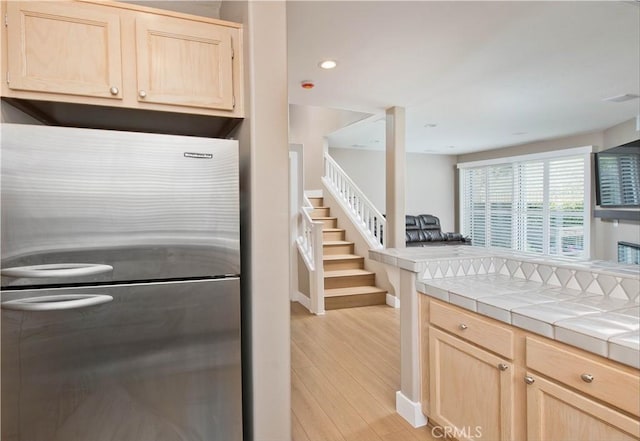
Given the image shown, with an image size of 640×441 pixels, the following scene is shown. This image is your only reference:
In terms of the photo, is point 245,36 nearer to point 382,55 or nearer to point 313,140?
point 382,55

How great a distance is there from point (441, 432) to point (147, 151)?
79.7 inches

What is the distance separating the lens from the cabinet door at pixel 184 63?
153 centimetres

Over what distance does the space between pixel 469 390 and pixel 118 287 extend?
1.59 metres

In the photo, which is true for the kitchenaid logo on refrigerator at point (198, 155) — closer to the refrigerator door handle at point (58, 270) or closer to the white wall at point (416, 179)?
the refrigerator door handle at point (58, 270)

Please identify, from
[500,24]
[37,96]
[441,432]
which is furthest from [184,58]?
[441,432]

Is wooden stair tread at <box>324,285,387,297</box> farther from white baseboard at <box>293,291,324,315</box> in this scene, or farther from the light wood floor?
the light wood floor

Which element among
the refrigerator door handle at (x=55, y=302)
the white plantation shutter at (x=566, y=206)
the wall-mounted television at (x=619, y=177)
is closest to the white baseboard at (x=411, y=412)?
the refrigerator door handle at (x=55, y=302)

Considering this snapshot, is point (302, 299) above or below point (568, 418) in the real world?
below

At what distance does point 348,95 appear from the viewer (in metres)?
3.72

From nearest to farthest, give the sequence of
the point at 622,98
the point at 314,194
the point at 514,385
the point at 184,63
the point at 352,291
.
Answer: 1. the point at 514,385
2. the point at 184,63
3. the point at 622,98
4. the point at 352,291
5. the point at 314,194

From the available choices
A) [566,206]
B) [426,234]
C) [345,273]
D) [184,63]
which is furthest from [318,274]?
[566,206]

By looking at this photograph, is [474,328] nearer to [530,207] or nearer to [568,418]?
[568,418]

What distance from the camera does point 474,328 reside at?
160 centimetres

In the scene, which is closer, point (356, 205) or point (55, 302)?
point (55, 302)
